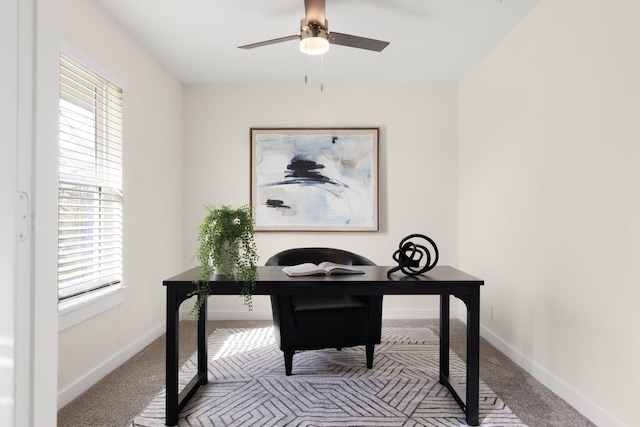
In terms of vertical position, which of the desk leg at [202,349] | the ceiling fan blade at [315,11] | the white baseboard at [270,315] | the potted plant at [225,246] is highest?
the ceiling fan blade at [315,11]

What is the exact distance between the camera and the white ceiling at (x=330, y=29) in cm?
278

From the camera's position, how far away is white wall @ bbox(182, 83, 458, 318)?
4.32 m

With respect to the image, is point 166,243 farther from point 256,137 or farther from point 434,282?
point 434,282

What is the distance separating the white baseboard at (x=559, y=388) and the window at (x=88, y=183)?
115 inches

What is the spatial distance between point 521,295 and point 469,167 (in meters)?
1.49

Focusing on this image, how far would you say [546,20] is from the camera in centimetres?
266

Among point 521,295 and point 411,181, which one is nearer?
point 521,295

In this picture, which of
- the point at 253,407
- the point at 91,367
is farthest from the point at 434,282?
the point at 91,367

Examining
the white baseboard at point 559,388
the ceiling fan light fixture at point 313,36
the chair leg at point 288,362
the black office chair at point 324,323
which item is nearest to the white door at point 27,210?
the ceiling fan light fixture at point 313,36

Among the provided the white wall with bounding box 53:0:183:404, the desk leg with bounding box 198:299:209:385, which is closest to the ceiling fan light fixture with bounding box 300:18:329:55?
the white wall with bounding box 53:0:183:404

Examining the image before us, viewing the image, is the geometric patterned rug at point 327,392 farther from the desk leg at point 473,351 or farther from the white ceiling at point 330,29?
the white ceiling at point 330,29

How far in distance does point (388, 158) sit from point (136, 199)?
2.45 metres

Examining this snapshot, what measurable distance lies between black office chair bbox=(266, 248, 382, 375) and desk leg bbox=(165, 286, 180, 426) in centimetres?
68

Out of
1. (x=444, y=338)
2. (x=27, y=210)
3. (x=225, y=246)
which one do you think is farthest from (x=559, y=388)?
(x=27, y=210)
